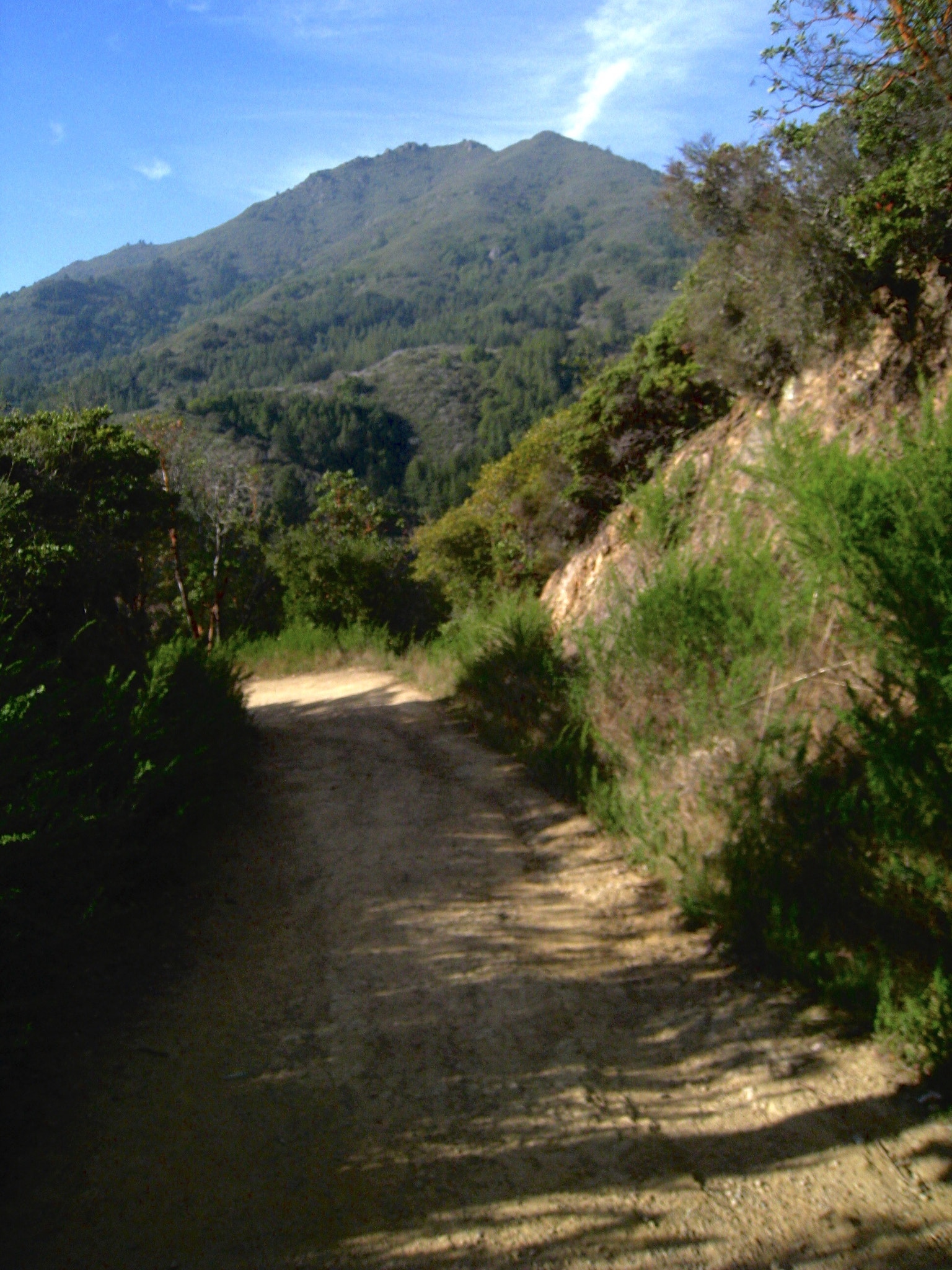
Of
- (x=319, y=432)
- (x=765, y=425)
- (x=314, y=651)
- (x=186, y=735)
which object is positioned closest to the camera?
(x=186, y=735)

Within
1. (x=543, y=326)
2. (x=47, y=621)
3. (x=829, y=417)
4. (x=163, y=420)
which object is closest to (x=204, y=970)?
(x=47, y=621)

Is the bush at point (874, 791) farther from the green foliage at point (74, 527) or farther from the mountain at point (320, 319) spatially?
the mountain at point (320, 319)

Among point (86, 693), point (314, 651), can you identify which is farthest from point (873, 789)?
point (314, 651)

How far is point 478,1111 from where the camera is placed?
12.3 ft

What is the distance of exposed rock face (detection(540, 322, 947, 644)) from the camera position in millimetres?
7469

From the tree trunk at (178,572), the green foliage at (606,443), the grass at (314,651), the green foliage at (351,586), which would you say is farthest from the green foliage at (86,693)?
the green foliage at (351,586)

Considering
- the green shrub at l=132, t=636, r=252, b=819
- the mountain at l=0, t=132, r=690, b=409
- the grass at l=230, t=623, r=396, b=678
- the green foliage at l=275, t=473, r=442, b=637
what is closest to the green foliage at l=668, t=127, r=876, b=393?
the green shrub at l=132, t=636, r=252, b=819

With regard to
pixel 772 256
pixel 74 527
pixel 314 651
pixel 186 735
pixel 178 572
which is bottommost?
pixel 314 651

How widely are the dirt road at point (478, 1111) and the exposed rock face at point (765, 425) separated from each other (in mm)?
3113

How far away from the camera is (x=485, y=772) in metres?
9.16

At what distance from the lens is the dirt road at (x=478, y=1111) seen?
9.94 ft

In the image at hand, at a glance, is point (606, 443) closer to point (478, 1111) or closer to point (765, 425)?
point (765, 425)

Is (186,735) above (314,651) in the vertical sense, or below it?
above

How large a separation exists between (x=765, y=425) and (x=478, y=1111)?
595 cm
